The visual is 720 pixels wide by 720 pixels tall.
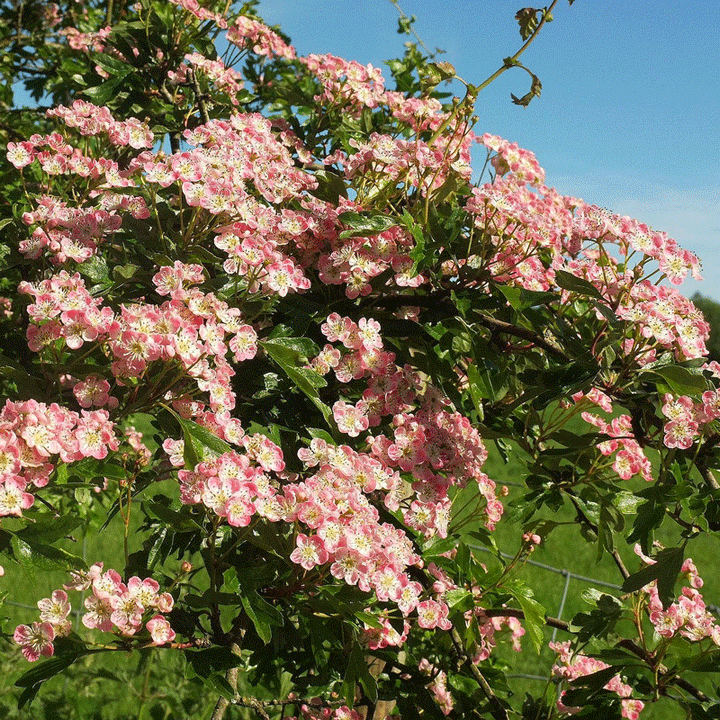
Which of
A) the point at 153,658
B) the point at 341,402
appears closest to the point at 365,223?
the point at 341,402

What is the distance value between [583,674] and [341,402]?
4.06 ft

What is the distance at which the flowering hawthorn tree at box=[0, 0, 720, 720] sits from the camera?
126 cm

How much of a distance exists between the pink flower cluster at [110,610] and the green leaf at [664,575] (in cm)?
76

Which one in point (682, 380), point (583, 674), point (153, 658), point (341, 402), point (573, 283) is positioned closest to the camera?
point (682, 380)

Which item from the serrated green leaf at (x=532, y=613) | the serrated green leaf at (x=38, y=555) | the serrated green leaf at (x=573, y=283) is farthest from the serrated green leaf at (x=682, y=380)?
the serrated green leaf at (x=38, y=555)

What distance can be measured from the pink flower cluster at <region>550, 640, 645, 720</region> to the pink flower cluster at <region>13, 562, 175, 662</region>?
117cm

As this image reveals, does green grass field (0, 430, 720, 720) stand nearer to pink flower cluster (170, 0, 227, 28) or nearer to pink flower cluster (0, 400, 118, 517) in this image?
pink flower cluster (0, 400, 118, 517)

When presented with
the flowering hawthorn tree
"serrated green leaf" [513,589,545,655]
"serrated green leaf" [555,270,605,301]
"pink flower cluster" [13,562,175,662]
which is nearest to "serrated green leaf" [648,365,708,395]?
the flowering hawthorn tree

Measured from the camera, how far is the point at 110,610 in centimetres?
125

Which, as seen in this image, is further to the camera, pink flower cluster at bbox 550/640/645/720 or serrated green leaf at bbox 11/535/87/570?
pink flower cluster at bbox 550/640/645/720

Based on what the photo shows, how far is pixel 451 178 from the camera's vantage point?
5.69 ft

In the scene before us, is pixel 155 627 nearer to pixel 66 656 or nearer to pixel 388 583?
pixel 66 656

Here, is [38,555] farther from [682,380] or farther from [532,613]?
[682,380]

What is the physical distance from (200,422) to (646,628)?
1166 mm
